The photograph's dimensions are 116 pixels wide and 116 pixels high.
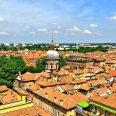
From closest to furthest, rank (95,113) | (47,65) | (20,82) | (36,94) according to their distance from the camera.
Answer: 1. (95,113)
2. (36,94)
3. (20,82)
4. (47,65)

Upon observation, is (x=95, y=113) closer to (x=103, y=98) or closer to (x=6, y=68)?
(x=103, y=98)

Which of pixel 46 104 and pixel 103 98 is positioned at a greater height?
pixel 103 98

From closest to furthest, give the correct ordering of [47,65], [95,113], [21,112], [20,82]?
[21,112]
[95,113]
[20,82]
[47,65]

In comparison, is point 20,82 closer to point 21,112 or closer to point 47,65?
point 47,65

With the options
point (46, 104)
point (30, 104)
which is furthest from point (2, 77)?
point (30, 104)

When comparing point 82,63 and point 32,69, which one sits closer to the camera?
point 32,69

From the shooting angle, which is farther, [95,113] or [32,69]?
[32,69]

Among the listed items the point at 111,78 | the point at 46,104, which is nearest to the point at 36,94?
the point at 46,104

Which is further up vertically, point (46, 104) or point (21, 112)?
point (21, 112)

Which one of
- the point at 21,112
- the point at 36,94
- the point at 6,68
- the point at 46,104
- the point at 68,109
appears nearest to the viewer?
the point at 21,112
